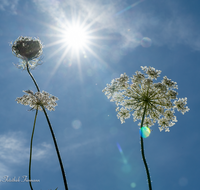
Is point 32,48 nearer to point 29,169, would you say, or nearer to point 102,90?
point 102,90

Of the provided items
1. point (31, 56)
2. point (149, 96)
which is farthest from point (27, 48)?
point (149, 96)

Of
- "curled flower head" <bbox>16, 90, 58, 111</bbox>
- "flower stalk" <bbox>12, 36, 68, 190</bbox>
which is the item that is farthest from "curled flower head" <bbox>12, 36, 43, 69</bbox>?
"curled flower head" <bbox>16, 90, 58, 111</bbox>

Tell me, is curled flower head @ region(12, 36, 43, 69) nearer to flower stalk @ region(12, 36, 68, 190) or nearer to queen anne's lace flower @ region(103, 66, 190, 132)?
flower stalk @ region(12, 36, 68, 190)

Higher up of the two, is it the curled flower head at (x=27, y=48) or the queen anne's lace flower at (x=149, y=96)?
the curled flower head at (x=27, y=48)

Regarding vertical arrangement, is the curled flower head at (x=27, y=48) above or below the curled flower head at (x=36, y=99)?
above

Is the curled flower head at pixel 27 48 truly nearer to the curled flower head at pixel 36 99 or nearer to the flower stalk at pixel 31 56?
the flower stalk at pixel 31 56

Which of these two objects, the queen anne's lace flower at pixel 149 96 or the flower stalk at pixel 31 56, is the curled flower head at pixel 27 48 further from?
the queen anne's lace flower at pixel 149 96

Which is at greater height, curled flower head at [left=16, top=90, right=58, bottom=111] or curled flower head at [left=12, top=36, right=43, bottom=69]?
curled flower head at [left=12, top=36, right=43, bottom=69]

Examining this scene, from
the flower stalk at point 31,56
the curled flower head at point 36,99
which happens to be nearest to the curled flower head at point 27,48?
the flower stalk at point 31,56
